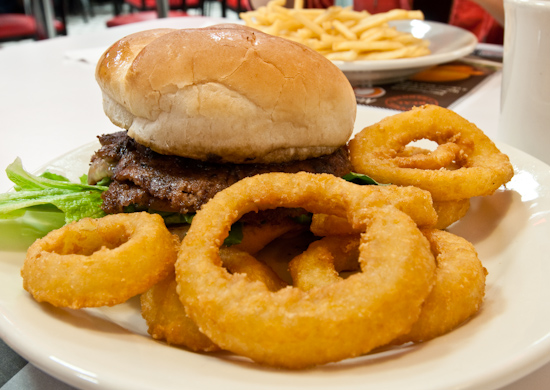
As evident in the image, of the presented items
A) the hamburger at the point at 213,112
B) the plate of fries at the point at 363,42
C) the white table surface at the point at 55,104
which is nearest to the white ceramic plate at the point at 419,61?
the plate of fries at the point at 363,42

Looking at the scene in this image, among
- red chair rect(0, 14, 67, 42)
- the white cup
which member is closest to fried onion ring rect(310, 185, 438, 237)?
the white cup

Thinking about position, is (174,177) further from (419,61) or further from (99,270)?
(419,61)

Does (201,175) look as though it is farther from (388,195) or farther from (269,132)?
(388,195)

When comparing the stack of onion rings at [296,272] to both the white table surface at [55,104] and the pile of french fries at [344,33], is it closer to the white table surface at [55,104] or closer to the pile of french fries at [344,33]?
the white table surface at [55,104]

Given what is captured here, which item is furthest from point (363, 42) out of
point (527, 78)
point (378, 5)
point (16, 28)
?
point (16, 28)

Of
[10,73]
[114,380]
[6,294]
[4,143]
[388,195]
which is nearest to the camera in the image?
[114,380]

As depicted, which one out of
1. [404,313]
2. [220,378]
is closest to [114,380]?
[220,378]
